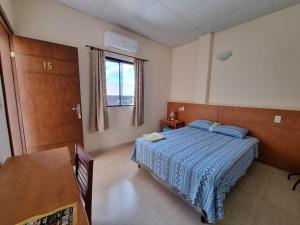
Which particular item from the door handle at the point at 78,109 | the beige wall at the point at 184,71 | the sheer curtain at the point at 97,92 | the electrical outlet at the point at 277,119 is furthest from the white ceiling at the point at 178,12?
the electrical outlet at the point at 277,119

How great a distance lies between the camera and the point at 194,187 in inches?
57.1

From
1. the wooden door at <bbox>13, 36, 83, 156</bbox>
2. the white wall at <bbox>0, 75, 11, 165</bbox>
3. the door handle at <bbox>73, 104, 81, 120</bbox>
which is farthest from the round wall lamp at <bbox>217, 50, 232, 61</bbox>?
the white wall at <bbox>0, 75, 11, 165</bbox>

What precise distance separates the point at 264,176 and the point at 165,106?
2819 mm

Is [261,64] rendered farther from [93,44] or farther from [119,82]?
[93,44]

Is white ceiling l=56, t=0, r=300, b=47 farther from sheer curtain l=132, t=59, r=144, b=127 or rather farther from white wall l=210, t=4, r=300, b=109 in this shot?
sheer curtain l=132, t=59, r=144, b=127

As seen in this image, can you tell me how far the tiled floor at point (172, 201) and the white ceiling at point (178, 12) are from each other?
2.79 m

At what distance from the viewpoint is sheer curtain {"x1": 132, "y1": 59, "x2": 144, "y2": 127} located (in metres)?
3.31

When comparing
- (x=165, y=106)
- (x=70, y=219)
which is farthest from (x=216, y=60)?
(x=70, y=219)

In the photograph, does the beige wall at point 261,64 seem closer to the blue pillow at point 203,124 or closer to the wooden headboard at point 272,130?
the wooden headboard at point 272,130

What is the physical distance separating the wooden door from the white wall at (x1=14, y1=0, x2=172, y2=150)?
326mm

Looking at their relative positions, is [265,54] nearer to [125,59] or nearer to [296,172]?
[296,172]

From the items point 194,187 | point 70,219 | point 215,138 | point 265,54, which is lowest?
point 194,187

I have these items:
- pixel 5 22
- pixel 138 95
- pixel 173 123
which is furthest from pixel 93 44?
pixel 173 123

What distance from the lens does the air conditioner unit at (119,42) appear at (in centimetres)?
268
